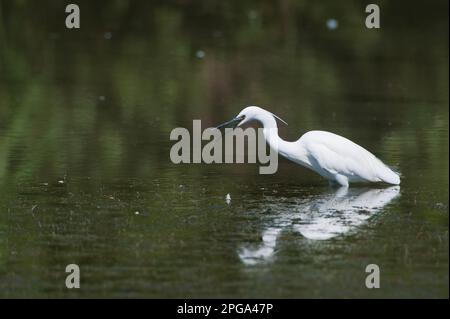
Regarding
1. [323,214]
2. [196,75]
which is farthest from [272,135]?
[196,75]

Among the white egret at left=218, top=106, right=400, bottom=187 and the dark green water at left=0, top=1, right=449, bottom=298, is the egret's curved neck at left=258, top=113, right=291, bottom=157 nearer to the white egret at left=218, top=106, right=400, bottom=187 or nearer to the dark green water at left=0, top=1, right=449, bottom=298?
the white egret at left=218, top=106, right=400, bottom=187

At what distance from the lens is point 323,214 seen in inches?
332

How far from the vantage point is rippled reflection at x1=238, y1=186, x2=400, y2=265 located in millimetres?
7496

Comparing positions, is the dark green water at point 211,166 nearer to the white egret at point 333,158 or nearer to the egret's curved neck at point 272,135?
the white egret at point 333,158

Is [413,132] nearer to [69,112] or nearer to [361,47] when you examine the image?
[69,112]

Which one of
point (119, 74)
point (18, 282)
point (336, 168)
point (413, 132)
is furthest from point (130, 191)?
point (119, 74)

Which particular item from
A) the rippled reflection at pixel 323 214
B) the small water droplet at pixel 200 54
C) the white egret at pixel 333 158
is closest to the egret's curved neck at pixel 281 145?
the white egret at pixel 333 158

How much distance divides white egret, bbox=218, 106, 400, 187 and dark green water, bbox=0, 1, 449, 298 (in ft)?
0.52

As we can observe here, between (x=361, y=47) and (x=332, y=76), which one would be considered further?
(x=361, y=47)

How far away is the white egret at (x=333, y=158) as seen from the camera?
9594 millimetres
